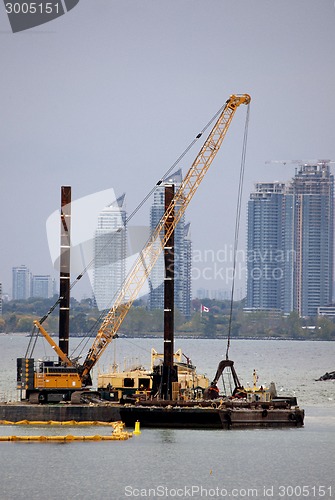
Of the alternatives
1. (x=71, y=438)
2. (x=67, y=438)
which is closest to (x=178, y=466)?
(x=71, y=438)

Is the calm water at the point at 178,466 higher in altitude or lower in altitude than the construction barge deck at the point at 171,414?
lower

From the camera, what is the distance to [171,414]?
8388 cm

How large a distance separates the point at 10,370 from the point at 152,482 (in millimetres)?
109363

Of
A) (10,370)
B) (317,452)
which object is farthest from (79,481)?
(10,370)

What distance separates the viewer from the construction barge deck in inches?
3305

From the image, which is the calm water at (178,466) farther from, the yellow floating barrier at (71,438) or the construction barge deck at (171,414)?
the yellow floating barrier at (71,438)

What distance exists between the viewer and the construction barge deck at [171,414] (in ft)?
275

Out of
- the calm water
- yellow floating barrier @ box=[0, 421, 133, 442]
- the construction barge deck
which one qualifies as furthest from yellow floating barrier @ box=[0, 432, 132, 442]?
the construction barge deck

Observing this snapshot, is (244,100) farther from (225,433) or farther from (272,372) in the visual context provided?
(272,372)

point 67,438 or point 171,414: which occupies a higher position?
point 171,414

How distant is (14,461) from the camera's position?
238 feet

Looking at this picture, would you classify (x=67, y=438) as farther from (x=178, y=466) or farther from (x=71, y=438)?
(x=178, y=466)

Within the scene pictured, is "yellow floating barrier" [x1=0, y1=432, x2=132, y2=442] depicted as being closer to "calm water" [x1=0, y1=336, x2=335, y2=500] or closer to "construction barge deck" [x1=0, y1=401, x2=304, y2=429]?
"calm water" [x1=0, y1=336, x2=335, y2=500]

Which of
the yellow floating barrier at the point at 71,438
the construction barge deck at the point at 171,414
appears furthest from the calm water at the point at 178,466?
the yellow floating barrier at the point at 71,438
